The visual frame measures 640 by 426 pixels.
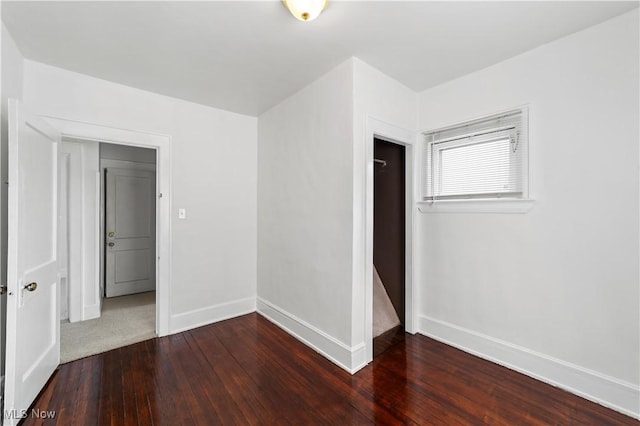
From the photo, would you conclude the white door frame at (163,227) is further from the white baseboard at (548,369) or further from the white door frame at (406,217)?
the white baseboard at (548,369)

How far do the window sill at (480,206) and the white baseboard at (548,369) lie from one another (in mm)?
1141

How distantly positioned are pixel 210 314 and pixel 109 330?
107 cm

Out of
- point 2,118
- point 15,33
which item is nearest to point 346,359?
point 2,118

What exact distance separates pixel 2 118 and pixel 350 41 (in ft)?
8.32

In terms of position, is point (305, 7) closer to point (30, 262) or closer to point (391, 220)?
point (391, 220)

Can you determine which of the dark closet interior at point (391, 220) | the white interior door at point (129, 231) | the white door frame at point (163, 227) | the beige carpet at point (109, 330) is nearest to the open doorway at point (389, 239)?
the dark closet interior at point (391, 220)

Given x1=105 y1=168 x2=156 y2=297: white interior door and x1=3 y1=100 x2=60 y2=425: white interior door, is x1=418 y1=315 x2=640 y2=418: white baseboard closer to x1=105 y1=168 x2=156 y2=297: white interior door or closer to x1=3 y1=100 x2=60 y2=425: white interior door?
x1=3 y1=100 x2=60 y2=425: white interior door

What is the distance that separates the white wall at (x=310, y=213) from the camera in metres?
2.50

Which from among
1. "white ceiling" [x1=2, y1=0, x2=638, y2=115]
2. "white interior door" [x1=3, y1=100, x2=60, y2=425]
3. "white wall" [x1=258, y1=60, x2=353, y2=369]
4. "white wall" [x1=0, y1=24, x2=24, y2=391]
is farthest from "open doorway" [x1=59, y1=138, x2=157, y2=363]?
"white wall" [x1=258, y1=60, x2=353, y2=369]

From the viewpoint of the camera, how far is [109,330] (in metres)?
3.21

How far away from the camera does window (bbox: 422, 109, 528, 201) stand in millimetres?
2427

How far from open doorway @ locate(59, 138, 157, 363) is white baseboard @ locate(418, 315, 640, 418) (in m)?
3.19
